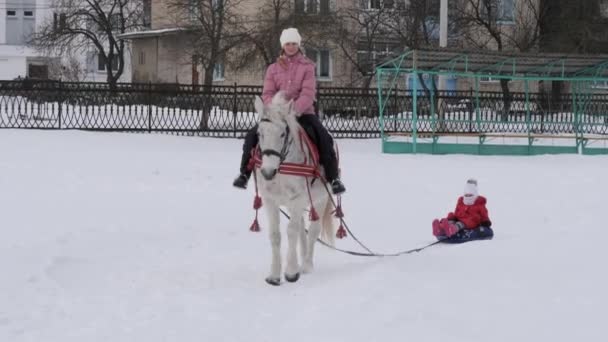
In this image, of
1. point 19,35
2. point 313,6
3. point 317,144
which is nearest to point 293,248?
point 317,144

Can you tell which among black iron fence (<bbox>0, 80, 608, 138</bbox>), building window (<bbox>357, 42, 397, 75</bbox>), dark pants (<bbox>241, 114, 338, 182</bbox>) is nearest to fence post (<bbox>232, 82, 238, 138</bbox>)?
black iron fence (<bbox>0, 80, 608, 138</bbox>)

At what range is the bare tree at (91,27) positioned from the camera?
154 ft

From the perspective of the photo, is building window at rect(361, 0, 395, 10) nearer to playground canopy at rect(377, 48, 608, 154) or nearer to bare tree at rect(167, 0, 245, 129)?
bare tree at rect(167, 0, 245, 129)

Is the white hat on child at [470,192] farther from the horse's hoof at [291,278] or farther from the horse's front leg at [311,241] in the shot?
the horse's hoof at [291,278]

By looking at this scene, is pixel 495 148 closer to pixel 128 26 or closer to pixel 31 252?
pixel 31 252

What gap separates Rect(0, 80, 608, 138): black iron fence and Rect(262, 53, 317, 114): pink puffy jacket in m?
16.6

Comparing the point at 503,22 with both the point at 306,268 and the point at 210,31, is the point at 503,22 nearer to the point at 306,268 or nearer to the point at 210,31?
the point at 210,31

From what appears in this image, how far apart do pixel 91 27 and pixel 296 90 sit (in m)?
44.3

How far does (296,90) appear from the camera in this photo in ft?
29.8

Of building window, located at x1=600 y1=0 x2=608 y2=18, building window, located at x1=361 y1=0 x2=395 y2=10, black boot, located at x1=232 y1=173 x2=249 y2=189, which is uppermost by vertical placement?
building window, located at x1=600 y1=0 x2=608 y2=18

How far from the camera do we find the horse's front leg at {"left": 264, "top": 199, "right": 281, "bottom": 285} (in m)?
8.87

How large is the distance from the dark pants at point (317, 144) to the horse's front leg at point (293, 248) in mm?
536

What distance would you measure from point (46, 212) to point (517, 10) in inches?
1339

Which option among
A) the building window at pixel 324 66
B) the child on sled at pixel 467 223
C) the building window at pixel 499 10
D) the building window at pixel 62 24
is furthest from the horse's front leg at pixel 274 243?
the building window at pixel 62 24
